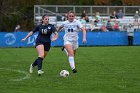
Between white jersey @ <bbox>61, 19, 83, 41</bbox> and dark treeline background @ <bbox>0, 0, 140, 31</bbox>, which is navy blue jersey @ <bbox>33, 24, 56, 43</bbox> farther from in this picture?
dark treeline background @ <bbox>0, 0, 140, 31</bbox>

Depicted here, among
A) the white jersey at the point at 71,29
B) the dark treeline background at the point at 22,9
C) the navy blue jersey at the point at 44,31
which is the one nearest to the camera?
the navy blue jersey at the point at 44,31

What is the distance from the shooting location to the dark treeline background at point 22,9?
56562 millimetres

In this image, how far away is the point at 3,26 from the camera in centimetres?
5672

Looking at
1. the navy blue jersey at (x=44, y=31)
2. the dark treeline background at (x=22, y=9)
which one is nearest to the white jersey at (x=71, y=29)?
the navy blue jersey at (x=44, y=31)

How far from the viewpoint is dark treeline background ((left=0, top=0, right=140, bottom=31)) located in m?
56.6

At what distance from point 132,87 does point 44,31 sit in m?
4.47

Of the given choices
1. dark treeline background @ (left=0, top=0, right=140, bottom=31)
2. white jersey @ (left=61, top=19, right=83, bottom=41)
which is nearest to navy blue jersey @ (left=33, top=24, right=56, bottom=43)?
white jersey @ (left=61, top=19, right=83, bottom=41)

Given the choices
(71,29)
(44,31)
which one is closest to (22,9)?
(71,29)

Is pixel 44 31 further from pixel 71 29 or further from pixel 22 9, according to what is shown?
pixel 22 9

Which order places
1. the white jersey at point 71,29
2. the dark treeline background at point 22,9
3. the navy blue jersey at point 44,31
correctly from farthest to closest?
the dark treeline background at point 22,9 → the white jersey at point 71,29 → the navy blue jersey at point 44,31

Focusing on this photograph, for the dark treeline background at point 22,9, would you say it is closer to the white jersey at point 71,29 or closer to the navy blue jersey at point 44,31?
the white jersey at point 71,29

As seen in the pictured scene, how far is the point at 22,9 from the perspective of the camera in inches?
2325

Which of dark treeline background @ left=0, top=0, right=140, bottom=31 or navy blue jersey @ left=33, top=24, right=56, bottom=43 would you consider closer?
navy blue jersey @ left=33, top=24, right=56, bottom=43

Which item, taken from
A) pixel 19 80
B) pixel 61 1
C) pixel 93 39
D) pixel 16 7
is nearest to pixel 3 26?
pixel 16 7
